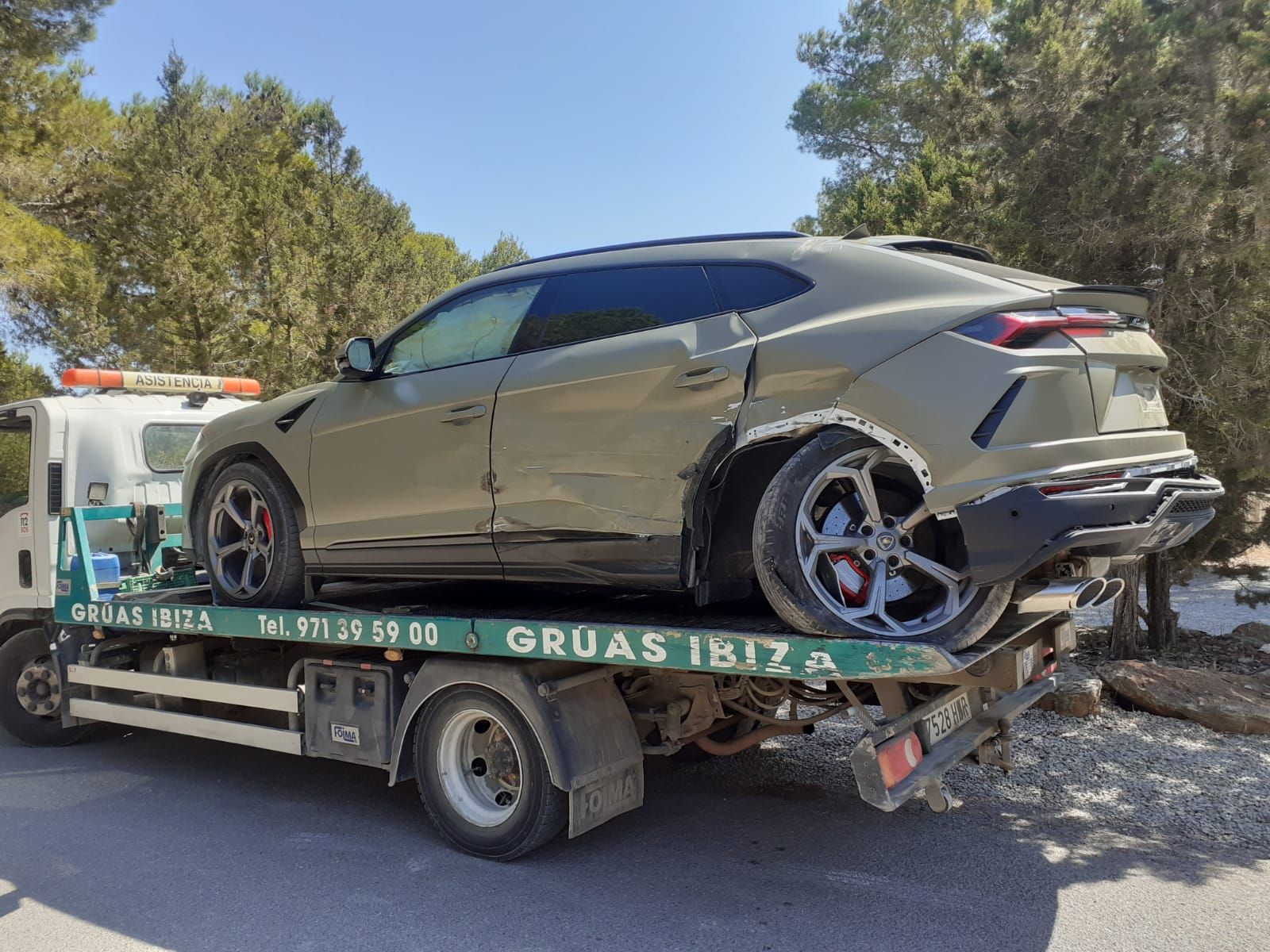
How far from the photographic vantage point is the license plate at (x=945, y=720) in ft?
12.7

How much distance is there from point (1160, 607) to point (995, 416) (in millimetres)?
6780

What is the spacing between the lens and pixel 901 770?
3.64 m

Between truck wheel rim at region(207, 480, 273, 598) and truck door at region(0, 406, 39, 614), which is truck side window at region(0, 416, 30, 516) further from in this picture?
truck wheel rim at region(207, 480, 273, 598)

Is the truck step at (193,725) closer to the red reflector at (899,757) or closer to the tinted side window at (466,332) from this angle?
the tinted side window at (466,332)

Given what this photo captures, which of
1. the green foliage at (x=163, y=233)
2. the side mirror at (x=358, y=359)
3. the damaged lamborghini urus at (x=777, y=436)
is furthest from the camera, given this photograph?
the green foliage at (x=163, y=233)

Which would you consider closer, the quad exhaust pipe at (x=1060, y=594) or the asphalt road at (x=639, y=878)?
the quad exhaust pipe at (x=1060, y=594)

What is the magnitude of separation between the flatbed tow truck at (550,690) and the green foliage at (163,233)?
9.16 metres

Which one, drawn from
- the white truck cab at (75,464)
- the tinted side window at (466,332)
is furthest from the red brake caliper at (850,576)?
the white truck cab at (75,464)

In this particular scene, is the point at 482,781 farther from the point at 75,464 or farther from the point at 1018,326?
the point at 75,464

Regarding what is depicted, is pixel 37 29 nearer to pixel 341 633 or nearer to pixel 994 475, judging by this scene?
pixel 341 633

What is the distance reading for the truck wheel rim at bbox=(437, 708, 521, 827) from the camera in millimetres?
4512

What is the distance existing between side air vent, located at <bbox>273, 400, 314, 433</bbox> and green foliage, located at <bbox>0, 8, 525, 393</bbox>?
896 cm

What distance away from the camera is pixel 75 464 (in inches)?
254

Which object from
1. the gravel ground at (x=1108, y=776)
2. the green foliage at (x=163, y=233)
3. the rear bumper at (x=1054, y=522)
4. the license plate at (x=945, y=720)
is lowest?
the gravel ground at (x=1108, y=776)
